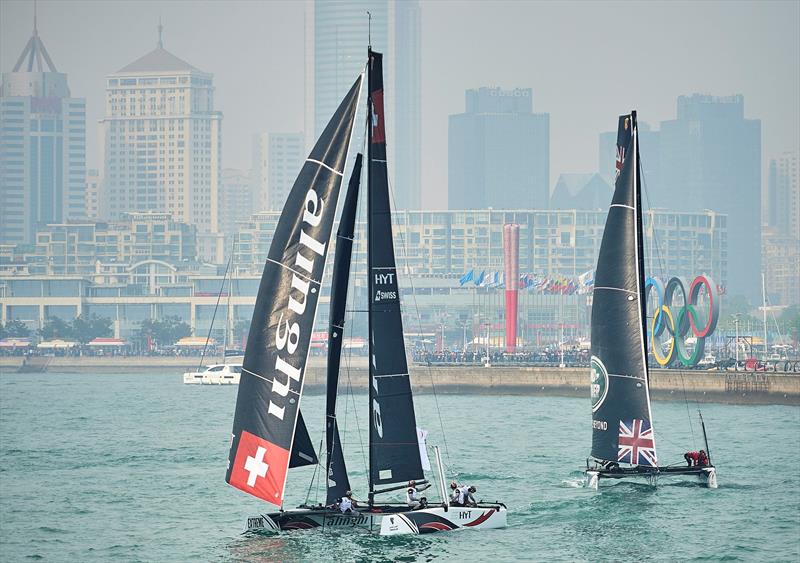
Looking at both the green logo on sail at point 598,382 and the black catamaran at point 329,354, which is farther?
the green logo on sail at point 598,382

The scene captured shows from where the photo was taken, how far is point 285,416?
105 feet

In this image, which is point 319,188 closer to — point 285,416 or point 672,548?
point 285,416

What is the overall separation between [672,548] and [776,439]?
25901 mm

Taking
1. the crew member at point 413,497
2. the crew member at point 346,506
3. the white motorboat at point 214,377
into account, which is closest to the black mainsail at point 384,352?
the crew member at point 413,497

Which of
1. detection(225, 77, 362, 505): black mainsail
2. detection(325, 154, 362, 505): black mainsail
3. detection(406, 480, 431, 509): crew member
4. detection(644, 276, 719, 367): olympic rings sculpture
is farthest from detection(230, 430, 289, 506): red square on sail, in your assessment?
detection(644, 276, 719, 367): olympic rings sculpture

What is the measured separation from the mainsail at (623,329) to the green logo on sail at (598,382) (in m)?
0.03

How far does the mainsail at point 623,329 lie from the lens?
41688 millimetres

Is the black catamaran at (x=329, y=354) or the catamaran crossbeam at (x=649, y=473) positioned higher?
the black catamaran at (x=329, y=354)

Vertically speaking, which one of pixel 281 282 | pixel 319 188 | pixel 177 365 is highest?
pixel 319 188

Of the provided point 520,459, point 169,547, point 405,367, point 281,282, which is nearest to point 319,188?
point 281,282

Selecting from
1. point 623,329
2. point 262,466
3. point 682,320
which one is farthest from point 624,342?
point 682,320

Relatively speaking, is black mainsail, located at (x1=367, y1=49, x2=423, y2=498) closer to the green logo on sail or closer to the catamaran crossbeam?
the catamaran crossbeam

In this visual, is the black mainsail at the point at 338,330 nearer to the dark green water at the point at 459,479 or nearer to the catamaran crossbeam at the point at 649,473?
the dark green water at the point at 459,479

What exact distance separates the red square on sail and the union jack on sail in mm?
12891
